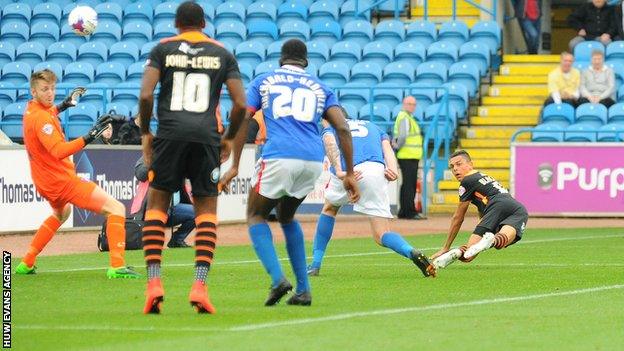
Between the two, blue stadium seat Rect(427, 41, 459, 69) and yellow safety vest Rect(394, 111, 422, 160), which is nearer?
yellow safety vest Rect(394, 111, 422, 160)

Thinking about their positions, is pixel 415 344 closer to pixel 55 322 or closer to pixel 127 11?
pixel 55 322

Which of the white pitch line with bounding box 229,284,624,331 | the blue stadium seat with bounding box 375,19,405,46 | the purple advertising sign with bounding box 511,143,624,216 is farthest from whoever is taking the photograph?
the blue stadium seat with bounding box 375,19,405,46

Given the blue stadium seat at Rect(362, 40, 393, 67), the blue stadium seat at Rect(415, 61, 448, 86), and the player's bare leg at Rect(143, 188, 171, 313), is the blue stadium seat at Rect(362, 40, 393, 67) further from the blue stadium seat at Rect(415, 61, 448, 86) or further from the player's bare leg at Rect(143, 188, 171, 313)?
the player's bare leg at Rect(143, 188, 171, 313)

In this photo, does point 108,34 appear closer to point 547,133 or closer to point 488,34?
point 488,34

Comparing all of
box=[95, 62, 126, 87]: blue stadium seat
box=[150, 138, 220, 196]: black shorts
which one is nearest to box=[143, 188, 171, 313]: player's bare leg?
box=[150, 138, 220, 196]: black shorts

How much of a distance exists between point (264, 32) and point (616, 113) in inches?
317

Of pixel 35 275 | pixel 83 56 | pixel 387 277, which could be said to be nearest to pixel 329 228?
pixel 387 277

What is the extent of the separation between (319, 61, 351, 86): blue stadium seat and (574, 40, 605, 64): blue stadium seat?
4.40m

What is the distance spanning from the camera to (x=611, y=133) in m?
27.0

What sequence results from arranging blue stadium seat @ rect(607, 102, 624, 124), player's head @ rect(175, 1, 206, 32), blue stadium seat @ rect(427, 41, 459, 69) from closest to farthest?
player's head @ rect(175, 1, 206, 32) → blue stadium seat @ rect(607, 102, 624, 124) → blue stadium seat @ rect(427, 41, 459, 69)

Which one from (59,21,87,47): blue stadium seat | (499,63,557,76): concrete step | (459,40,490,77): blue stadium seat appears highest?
(59,21,87,47): blue stadium seat

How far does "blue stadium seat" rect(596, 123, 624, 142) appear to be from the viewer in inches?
1059

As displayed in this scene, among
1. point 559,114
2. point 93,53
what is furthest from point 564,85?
point 93,53

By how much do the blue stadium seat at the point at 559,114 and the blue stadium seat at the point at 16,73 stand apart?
1038cm
